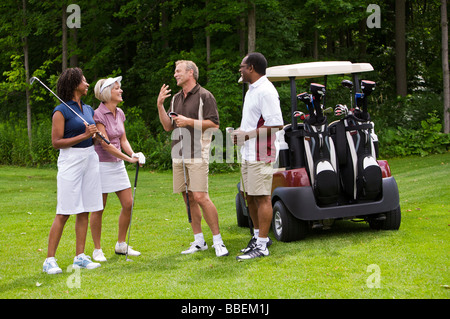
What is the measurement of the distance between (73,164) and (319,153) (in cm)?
260

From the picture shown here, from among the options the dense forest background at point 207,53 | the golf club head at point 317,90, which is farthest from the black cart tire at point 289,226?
the dense forest background at point 207,53

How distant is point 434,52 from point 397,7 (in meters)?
4.21

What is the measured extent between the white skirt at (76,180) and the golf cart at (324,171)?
82.7 inches

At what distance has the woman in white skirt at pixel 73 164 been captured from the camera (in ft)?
17.6

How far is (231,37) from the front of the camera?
22344 mm

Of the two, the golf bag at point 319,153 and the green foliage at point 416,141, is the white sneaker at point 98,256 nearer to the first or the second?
the golf bag at point 319,153

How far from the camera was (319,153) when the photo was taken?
21.1 ft

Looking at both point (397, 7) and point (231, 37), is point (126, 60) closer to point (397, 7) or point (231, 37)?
point (231, 37)

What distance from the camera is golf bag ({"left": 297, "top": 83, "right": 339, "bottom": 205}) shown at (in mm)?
6336

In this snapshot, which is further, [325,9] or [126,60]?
[126,60]

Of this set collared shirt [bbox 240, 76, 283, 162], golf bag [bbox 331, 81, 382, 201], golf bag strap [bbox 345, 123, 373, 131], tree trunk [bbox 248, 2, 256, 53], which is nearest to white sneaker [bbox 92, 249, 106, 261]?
collared shirt [bbox 240, 76, 283, 162]

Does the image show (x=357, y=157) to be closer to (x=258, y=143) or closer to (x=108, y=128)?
(x=258, y=143)

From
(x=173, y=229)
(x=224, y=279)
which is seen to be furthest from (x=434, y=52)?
(x=224, y=279)

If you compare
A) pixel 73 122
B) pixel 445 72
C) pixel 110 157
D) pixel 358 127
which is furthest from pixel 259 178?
pixel 445 72
